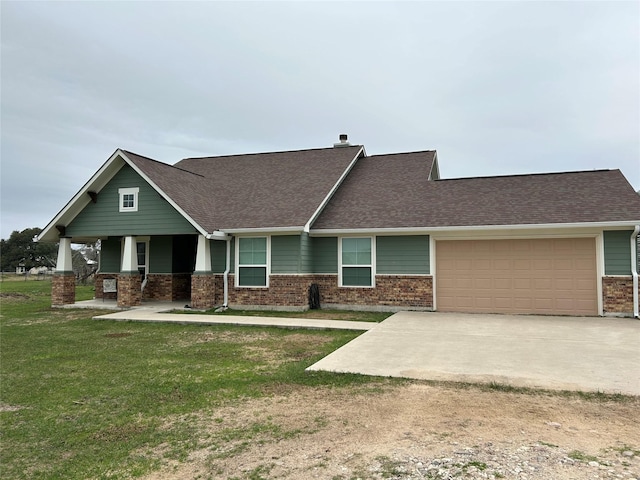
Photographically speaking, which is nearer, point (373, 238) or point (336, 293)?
point (373, 238)

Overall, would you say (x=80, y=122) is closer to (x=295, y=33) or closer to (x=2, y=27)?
(x=2, y=27)

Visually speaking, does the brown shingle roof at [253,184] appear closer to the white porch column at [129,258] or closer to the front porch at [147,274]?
the front porch at [147,274]

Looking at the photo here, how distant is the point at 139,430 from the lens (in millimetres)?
4367

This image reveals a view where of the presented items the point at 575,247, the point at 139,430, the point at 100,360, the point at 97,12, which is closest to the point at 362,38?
the point at 97,12

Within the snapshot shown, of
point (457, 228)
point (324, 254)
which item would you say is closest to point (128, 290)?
point (324, 254)

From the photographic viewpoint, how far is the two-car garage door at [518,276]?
12.5 m

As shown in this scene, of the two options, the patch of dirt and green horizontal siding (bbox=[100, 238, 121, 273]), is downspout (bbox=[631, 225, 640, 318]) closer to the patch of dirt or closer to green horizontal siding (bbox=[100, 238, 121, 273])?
the patch of dirt

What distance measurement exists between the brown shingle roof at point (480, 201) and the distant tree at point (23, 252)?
65.0 m

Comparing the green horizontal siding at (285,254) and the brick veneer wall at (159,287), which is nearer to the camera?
the green horizontal siding at (285,254)

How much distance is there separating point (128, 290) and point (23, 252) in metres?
64.1

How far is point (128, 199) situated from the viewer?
15148 mm

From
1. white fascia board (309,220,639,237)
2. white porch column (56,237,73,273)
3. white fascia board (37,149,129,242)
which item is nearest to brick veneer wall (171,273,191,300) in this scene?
white porch column (56,237,73,273)

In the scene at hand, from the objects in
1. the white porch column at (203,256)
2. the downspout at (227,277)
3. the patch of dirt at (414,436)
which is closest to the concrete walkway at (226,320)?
the downspout at (227,277)

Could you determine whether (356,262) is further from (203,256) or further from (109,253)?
(109,253)
